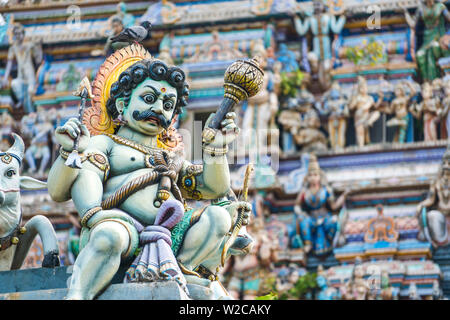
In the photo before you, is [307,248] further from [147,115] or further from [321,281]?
[147,115]

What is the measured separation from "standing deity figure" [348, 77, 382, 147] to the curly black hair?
12234mm

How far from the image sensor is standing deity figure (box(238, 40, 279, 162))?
Result: 21141 mm

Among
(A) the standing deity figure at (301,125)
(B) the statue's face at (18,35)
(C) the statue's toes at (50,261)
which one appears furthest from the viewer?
(B) the statue's face at (18,35)

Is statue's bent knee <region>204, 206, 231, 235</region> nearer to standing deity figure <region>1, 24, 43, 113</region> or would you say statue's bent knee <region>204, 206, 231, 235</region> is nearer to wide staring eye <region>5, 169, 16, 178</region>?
wide staring eye <region>5, 169, 16, 178</region>

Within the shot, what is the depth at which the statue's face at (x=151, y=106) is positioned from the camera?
30.3 ft

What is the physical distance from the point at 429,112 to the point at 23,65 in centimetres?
777

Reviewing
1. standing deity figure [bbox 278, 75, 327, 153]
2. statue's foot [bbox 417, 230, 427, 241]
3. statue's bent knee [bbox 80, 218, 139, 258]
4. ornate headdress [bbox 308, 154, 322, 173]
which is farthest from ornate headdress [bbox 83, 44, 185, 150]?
standing deity figure [bbox 278, 75, 327, 153]

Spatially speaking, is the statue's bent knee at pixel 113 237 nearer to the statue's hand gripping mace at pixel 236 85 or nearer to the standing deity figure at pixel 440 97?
the statue's hand gripping mace at pixel 236 85

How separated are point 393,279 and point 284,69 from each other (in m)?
4.78

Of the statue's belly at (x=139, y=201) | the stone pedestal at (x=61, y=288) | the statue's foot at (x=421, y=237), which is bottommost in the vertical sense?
the stone pedestal at (x=61, y=288)

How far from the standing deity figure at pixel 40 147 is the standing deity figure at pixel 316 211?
479cm

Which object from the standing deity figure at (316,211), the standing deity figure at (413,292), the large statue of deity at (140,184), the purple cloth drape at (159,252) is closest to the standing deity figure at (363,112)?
the standing deity figure at (316,211)

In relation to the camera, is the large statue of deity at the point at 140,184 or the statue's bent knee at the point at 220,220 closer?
the large statue of deity at the point at 140,184
